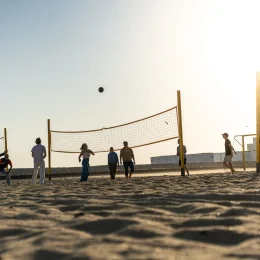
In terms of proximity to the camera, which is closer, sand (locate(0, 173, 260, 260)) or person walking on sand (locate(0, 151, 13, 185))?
sand (locate(0, 173, 260, 260))

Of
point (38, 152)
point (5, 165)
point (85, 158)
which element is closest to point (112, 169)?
point (85, 158)

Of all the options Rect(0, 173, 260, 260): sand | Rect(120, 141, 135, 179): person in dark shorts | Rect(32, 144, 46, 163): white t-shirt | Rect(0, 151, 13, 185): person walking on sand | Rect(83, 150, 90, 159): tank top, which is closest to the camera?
Rect(0, 173, 260, 260): sand

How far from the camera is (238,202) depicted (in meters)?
3.71

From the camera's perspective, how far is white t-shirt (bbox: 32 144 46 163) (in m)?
10.2

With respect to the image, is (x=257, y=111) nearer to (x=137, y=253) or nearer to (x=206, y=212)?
(x=206, y=212)

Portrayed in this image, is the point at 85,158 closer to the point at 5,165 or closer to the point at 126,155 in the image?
the point at 126,155

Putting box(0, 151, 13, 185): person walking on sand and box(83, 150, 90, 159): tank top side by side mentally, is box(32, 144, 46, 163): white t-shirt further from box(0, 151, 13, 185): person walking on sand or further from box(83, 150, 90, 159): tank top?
box(83, 150, 90, 159): tank top

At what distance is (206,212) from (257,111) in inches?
301

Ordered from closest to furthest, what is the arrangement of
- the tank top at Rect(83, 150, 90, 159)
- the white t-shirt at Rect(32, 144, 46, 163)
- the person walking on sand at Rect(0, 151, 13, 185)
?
the white t-shirt at Rect(32, 144, 46, 163) → the person walking on sand at Rect(0, 151, 13, 185) → the tank top at Rect(83, 150, 90, 159)

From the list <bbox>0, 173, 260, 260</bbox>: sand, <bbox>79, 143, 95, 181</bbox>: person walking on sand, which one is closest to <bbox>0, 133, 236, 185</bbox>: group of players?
<bbox>79, 143, 95, 181</bbox>: person walking on sand

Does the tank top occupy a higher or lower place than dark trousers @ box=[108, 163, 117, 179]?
higher

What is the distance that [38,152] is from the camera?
33.6ft

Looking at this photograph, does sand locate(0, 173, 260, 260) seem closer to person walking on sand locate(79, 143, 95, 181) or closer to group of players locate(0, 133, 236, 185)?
group of players locate(0, 133, 236, 185)

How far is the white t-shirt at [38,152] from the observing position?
10.2 meters
